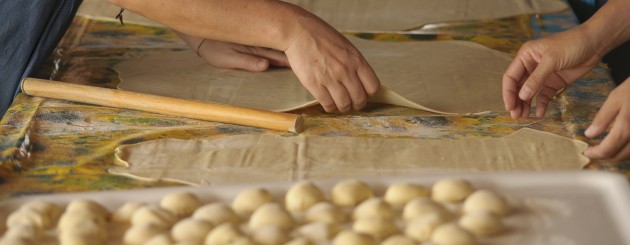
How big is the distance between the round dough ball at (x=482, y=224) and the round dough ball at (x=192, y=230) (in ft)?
1.02

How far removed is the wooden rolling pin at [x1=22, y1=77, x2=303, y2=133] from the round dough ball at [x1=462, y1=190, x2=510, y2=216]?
1.37 ft

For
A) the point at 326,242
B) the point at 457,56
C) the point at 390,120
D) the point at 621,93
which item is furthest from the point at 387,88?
the point at 326,242

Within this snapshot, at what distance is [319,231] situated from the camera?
1.08 metres

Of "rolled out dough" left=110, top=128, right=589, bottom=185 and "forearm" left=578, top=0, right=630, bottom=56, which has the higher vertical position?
"forearm" left=578, top=0, right=630, bottom=56

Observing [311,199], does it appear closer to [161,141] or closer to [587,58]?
[161,141]

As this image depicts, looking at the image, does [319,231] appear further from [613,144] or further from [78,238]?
[613,144]

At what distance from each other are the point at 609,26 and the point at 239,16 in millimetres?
649

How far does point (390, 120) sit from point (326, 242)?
51 cm

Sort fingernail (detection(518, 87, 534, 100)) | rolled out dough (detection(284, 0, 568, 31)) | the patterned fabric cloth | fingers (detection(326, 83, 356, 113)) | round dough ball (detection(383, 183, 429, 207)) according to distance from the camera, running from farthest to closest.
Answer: rolled out dough (detection(284, 0, 568, 31)) → the patterned fabric cloth → fingers (detection(326, 83, 356, 113)) → fingernail (detection(518, 87, 534, 100)) → round dough ball (detection(383, 183, 429, 207))

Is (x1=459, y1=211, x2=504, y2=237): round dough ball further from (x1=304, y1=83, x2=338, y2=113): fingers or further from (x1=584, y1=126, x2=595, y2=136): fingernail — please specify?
(x1=304, y1=83, x2=338, y2=113): fingers

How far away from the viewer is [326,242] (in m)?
1.07

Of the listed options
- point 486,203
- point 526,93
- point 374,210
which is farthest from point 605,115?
point 374,210

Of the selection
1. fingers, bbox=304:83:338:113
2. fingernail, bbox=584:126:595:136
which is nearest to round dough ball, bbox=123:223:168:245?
fingers, bbox=304:83:338:113

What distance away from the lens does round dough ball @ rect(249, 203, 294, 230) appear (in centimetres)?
110
